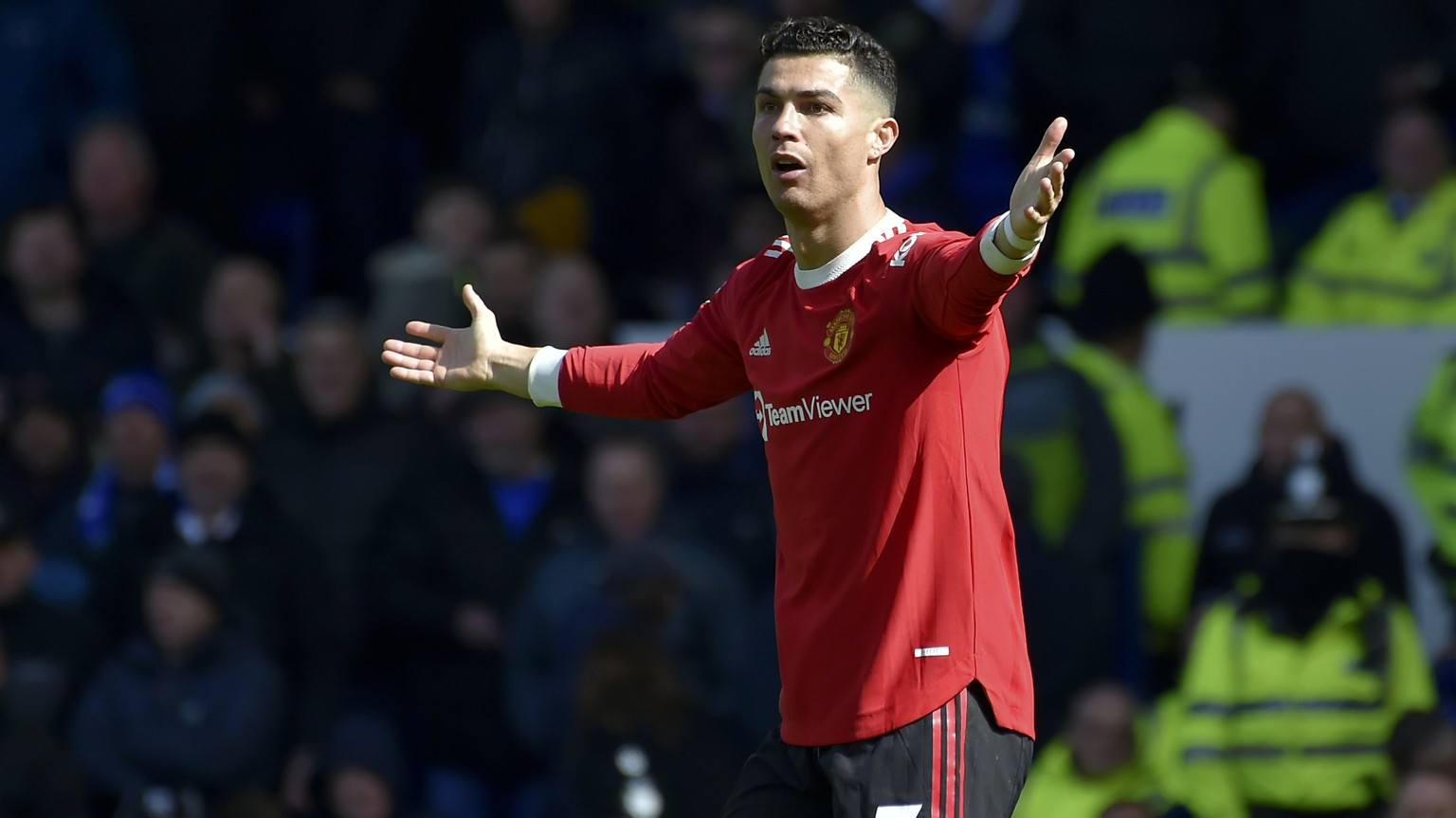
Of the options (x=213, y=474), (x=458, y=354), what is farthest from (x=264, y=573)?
(x=458, y=354)

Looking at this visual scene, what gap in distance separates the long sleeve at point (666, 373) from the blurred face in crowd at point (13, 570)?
15.6ft

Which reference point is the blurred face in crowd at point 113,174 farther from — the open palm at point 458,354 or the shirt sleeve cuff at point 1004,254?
the shirt sleeve cuff at point 1004,254

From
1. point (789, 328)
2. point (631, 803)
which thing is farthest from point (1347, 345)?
point (789, 328)

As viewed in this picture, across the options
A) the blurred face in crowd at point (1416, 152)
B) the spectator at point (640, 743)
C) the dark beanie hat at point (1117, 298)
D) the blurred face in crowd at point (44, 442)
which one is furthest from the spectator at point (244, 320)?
the blurred face in crowd at point (1416, 152)

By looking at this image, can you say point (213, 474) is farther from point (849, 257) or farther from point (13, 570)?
point (849, 257)

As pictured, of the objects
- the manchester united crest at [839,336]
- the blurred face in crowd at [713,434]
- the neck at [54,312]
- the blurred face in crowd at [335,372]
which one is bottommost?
the manchester united crest at [839,336]

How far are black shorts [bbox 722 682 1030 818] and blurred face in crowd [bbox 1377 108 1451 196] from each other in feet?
18.1

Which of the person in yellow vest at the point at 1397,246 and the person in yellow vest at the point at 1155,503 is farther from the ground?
the person in yellow vest at the point at 1397,246

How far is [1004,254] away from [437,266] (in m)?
6.46

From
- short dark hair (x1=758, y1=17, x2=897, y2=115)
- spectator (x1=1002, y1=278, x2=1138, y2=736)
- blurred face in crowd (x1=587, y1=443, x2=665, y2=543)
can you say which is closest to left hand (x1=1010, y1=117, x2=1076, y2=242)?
short dark hair (x1=758, y1=17, x2=897, y2=115)

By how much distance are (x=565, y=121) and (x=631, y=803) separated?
Result: 3.99 metres

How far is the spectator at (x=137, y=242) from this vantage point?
422 inches

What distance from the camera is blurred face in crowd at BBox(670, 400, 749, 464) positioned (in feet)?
29.8

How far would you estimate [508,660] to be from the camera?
8789 mm
